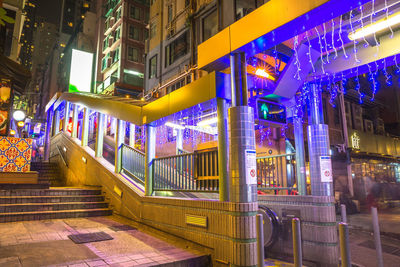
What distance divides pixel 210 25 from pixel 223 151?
14538 millimetres

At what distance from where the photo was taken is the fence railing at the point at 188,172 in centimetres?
561

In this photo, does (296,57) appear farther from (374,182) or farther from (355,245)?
(374,182)

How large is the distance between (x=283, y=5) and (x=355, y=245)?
275 inches

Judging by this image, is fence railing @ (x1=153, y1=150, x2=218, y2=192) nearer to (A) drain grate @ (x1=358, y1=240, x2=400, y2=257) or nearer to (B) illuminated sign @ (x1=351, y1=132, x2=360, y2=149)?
(A) drain grate @ (x1=358, y1=240, x2=400, y2=257)

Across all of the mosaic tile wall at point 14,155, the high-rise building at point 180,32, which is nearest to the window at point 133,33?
the high-rise building at point 180,32

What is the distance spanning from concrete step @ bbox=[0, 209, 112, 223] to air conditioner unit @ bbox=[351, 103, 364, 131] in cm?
1817

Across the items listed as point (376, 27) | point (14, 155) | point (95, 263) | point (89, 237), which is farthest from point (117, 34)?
point (95, 263)

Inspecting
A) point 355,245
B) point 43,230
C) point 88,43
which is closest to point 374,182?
point 355,245

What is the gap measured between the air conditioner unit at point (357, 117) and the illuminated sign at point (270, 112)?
16.0 meters

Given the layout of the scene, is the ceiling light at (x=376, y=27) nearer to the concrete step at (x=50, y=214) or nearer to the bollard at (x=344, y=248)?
the bollard at (x=344, y=248)

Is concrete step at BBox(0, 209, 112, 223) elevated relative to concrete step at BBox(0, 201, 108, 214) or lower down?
lower down

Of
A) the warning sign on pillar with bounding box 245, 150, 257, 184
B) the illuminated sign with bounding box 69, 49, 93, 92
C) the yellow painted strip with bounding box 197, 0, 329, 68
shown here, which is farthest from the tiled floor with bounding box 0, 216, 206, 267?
the illuminated sign with bounding box 69, 49, 93, 92

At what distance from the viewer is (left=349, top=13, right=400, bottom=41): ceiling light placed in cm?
460

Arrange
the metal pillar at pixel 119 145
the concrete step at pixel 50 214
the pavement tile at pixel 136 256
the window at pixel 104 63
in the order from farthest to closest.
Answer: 1. the window at pixel 104 63
2. the metal pillar at pixel 119 145
3. the concrete step at pixel 50 214
4. the pavement tile at pixel 136 256
